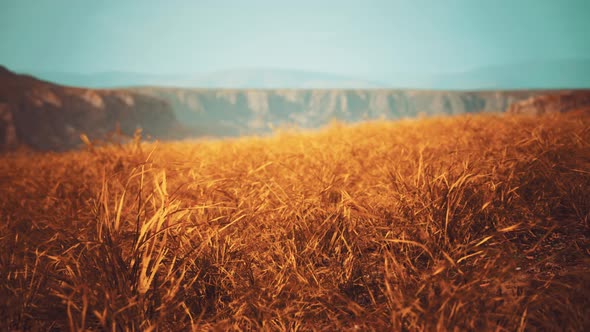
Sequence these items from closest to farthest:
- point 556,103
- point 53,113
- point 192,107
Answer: point 556,103
point 53,113
point 192,107

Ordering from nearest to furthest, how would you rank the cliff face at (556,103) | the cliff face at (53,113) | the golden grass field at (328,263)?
the golden grass field at (328,263) → the cliff face at (556,103) → the cliff face at (53,113)

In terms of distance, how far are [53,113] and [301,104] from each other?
71900mm

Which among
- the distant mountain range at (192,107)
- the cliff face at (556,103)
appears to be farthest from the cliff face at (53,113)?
the cliff face at (556,103)

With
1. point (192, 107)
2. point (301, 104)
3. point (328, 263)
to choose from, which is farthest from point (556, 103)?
point (301, 104)

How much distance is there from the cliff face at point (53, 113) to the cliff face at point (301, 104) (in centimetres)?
3532

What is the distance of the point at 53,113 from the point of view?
2778 centimetres

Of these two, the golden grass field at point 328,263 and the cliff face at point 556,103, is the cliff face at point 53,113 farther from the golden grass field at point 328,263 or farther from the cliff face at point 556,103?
the golden grass field at point 328,263

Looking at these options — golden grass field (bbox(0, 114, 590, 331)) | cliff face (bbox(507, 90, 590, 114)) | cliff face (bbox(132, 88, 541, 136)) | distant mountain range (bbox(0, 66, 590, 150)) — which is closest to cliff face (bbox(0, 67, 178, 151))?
distant mountain range (bbox(0, 66, 590, 150))

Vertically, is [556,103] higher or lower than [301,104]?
higher

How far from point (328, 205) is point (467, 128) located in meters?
2.73

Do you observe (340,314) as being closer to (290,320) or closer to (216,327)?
(290,320)

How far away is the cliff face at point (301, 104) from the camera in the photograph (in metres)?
79.6

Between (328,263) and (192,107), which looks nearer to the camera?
(328,263)

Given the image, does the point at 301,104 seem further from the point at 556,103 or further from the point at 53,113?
the point at 556,103
